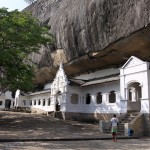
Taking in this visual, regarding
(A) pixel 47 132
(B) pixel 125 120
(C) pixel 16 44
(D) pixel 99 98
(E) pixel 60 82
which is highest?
(C) pixel 16 44

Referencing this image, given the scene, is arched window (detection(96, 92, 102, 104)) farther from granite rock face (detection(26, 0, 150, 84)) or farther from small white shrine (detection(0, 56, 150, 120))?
granite rock face (detection(26, 0, 150, 84))

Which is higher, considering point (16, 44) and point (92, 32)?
point (92, 32)

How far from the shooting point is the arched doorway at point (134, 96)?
2397 centimetres

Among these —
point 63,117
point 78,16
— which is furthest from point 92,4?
point 63,117

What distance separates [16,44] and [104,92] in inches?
424

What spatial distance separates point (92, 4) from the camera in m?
26.0

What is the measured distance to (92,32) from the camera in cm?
2647

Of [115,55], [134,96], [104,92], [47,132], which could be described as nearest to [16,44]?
[47,132]

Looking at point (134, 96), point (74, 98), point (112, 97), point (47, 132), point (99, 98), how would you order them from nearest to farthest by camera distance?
point (47, 132) < point (134, 96) < point (112, 97) < point (99, 98) < point (74, 98)

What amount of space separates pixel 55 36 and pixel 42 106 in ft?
43.6

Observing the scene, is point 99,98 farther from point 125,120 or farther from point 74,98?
point 125,120

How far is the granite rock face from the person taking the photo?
73.4 feet

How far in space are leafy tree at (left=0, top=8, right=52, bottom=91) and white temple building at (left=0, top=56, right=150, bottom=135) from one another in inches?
257

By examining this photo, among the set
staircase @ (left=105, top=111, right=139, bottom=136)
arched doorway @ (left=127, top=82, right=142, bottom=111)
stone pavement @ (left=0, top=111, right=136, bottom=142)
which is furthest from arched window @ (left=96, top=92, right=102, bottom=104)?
staircase @ (left=105, top=111, right=139, bottom=136)
